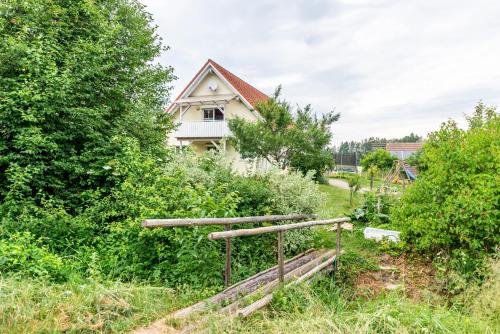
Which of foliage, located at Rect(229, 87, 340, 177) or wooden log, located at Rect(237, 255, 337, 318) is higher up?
foliage, located at Rect(229, 87, 340, 177)

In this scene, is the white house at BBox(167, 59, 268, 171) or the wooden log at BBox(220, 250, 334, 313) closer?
the wooden log at BBox(220, 250, 334, 313)

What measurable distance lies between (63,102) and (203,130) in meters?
12.5

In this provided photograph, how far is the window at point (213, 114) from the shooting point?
61.7ft

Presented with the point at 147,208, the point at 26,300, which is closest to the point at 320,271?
the point at 147,208

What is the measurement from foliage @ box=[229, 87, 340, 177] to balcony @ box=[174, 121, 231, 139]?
5454 millimetres

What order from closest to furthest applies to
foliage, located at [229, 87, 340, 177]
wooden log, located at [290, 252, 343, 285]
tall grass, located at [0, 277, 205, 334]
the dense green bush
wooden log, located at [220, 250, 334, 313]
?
tall grass, located at [0, 277, 205, 334], wooden log, located at [220, 250, 334, 313], wooden log, located at [290, 252, 343, 285], the dense green bush, foliage, located at [229, 87, 340, 177]

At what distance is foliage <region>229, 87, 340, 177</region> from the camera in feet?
37.3

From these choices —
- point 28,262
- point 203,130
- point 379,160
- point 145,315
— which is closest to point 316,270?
point 145,315

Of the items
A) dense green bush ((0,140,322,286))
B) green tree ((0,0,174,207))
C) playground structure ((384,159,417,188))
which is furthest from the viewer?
playground structure ((384,159,417,188))

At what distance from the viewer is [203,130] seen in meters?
18.0

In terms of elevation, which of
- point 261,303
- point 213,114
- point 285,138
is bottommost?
point 261,303

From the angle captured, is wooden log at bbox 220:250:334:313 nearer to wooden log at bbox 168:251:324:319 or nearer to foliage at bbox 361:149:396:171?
wooden log at bbox 168:251:324:319

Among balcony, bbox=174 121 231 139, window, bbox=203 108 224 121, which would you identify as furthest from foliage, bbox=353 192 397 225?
window, bbox=203 108 224 121

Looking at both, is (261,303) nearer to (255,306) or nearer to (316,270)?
(255,306)
